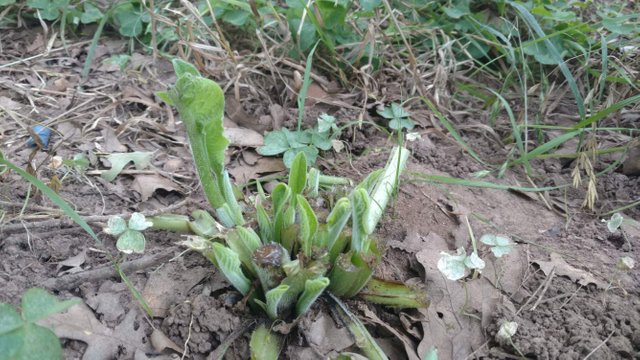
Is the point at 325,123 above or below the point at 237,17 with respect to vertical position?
below

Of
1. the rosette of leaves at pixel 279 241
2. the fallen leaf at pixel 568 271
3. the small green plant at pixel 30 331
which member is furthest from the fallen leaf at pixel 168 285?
the fallen leaf at pixel 568 271

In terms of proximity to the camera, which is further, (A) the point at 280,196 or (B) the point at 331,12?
(B) the point at 331,12

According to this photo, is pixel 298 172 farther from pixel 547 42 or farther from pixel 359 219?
pixel 547 42

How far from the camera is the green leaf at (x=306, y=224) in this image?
1420mm

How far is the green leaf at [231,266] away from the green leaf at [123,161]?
28.3 inches

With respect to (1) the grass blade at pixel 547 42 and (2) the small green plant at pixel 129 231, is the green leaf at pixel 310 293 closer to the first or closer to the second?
(2) the small green plant at pixel 129 231

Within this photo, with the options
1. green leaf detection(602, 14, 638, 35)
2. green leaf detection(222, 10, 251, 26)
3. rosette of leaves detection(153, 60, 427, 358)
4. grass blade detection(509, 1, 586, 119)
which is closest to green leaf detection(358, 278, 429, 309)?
rosette of leaves detection(153, 60, 427, 358)

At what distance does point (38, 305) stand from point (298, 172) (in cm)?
73

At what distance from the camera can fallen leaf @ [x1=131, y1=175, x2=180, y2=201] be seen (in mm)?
1895

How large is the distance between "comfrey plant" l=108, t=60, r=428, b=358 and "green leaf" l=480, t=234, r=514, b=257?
12.1 inches

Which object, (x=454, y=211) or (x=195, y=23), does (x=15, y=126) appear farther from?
(x=454, y=211)

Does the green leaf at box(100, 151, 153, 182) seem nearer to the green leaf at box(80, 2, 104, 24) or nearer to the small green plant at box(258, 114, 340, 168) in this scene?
the small green plant at box(258, 114, 340, 168)

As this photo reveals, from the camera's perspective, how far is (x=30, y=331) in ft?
3.84

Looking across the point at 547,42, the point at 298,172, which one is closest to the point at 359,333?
the point at 298,172
